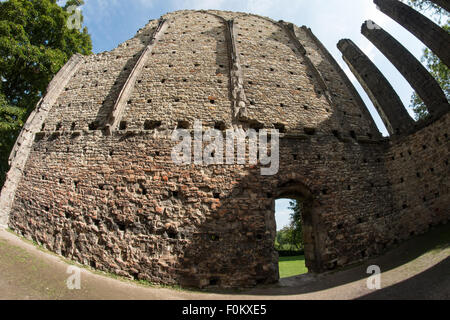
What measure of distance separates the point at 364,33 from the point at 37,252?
17.7m

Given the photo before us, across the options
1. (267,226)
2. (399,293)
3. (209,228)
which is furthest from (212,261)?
(399,293)

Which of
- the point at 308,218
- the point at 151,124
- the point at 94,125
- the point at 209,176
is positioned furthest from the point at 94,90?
the point at 308,218

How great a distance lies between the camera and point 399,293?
381cm

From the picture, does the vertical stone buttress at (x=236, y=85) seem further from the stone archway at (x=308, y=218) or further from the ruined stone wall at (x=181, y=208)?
the stone archway at (x=308, y=218)

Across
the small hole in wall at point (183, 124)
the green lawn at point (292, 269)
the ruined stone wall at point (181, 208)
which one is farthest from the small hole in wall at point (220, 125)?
the green lawn at point (292, 269)

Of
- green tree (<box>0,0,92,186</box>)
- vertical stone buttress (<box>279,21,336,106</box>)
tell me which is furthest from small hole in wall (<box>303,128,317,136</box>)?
green tree (<box>0,0,92,186</box>)

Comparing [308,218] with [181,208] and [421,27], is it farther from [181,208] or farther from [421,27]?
[421,27]

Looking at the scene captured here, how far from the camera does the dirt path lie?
3.73 metres

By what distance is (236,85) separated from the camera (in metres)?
8.09

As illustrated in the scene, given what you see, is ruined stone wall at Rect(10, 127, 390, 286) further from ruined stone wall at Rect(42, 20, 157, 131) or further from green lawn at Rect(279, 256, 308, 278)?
green lawn at Rect(279, 256, 308, 278)

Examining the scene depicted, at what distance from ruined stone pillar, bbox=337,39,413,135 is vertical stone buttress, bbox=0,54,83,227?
48.2ft

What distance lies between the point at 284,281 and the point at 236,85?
7.03 meters

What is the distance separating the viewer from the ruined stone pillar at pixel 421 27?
796 cm

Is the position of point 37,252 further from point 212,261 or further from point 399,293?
point 399,293
